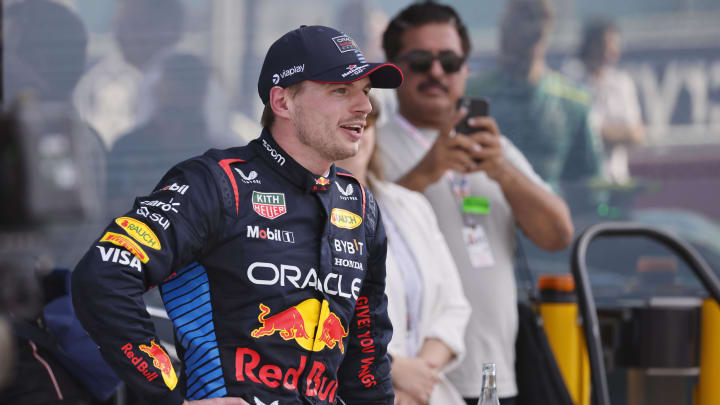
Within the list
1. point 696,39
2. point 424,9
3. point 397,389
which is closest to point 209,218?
point 397,389

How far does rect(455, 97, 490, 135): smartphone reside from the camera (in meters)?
3.03

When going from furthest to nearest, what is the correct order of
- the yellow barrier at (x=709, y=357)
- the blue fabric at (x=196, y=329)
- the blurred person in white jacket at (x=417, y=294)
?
the yellow barrier at (x=709, y=357)
the blurred person in white jacket at (x=417, y=294)
the blue fabric at (x=196, y=329)

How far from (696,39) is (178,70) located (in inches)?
95.1

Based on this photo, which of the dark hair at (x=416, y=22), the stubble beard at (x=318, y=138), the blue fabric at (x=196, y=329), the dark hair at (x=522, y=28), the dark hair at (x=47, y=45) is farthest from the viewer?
the dark hair at (x=522, y=28)

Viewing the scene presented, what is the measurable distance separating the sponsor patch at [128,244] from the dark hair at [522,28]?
9.35 feet

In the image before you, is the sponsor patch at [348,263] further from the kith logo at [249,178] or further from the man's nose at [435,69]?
the man's nose at [435,69]

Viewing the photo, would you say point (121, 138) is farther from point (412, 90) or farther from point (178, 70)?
point (412, 90)

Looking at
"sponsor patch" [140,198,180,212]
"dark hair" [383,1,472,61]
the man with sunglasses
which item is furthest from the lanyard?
"sponsor patch" [140,198,180,212]

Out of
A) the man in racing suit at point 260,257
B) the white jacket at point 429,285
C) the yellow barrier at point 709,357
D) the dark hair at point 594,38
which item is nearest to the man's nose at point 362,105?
the man in racing suit at point 260,257

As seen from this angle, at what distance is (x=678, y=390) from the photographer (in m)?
3.86

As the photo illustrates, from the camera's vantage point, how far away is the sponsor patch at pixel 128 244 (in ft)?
5.50

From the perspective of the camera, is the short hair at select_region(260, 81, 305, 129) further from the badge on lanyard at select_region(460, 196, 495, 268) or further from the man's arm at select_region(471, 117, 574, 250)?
the badge on lanyard at select_region(460, 196, 495, 268)

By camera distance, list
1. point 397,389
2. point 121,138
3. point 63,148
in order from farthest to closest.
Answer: point 121,138 < point 397,389 < point 63,148

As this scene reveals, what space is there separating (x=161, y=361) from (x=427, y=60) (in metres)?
1.74
